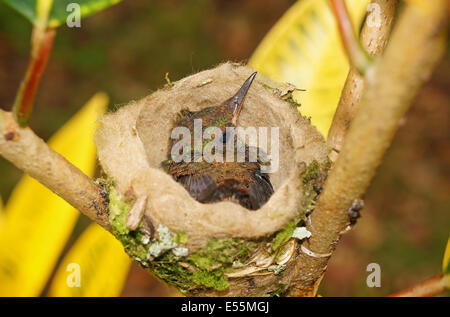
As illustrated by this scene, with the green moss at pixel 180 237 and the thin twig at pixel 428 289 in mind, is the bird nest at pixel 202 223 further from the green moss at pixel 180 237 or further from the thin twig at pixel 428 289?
the thin twig at pixel 428 289

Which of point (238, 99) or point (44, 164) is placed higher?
point (238, 99)

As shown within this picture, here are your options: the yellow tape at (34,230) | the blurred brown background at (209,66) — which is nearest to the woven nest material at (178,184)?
the yellow tape at (34,230)

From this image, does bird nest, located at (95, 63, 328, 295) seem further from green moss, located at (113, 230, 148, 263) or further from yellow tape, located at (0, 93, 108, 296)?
yellow tape, located at (0, 93, 108, 296)

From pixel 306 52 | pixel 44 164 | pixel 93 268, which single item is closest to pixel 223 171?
pixel 306 52

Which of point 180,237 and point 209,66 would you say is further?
point 209,66

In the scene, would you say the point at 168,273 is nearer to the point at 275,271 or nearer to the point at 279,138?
the point at 275,271

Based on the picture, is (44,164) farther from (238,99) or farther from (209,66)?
(209,66)
